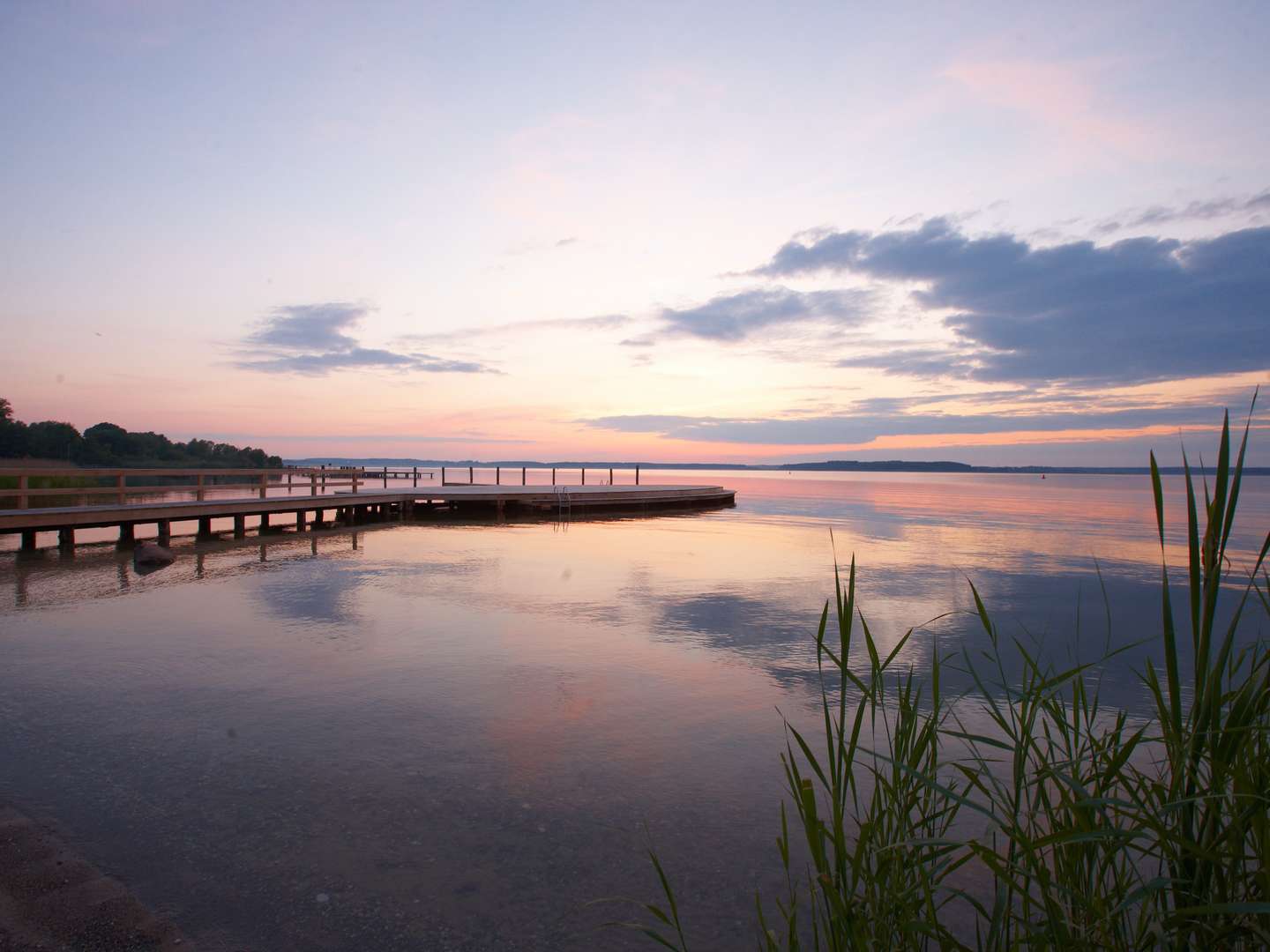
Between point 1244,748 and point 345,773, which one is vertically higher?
point 1244,748

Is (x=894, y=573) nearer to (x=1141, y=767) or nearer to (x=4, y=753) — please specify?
(x=1141, y=767)

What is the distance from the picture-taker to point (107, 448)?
49.2 metres

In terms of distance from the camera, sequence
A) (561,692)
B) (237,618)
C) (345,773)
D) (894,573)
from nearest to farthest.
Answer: (345,773)
(561,692)
(237,618)
(894,573)

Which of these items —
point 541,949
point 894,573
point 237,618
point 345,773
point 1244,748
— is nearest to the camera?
point 1244,748

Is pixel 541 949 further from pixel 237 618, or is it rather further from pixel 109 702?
pixel 237 618

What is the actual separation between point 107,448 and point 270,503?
130ft

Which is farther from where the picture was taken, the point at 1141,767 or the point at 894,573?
the point at 894,573

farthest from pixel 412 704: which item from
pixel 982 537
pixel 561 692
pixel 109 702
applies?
pixel 982 537

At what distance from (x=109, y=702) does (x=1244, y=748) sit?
23.5 ft

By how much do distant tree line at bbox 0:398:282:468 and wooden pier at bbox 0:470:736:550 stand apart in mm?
17629

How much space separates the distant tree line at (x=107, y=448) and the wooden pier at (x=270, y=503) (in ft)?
57.8

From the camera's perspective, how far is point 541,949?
318cm

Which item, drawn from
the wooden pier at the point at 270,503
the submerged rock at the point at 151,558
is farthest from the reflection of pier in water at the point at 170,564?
the wooden pier at the point at 270,503

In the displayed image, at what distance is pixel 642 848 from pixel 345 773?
206cm
